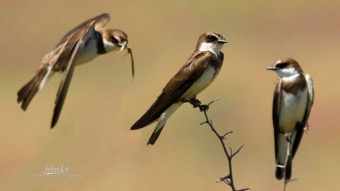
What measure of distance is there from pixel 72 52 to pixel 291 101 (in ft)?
7.87

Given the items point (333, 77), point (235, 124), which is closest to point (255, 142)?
point (235, 124)

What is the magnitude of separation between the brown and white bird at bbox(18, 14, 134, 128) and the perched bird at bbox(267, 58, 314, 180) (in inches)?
60.3

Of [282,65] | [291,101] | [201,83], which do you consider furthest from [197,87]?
[282,65]

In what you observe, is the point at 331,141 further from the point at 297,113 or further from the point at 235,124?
the point at 297,113

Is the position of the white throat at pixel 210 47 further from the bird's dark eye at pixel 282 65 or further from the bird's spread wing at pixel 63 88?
the bird's spread wing at pixel 63 88

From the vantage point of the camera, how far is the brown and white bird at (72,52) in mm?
6391

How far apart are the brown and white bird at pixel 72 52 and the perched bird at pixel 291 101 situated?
60.3 inches

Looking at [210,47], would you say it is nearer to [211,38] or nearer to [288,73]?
[211,38]


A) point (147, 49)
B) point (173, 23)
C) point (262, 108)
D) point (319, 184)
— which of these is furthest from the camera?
point (173, 23)

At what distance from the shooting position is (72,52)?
6535mm

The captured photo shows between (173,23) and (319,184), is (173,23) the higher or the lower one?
the higher one

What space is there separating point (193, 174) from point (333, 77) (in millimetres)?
6655

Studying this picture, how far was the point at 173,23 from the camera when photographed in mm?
28688

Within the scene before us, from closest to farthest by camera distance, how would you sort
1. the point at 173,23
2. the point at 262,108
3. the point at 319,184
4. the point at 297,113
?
1. the point at 297,113
2. the point at 319,184
3. the point at 262,108
4. the point at 173,23
